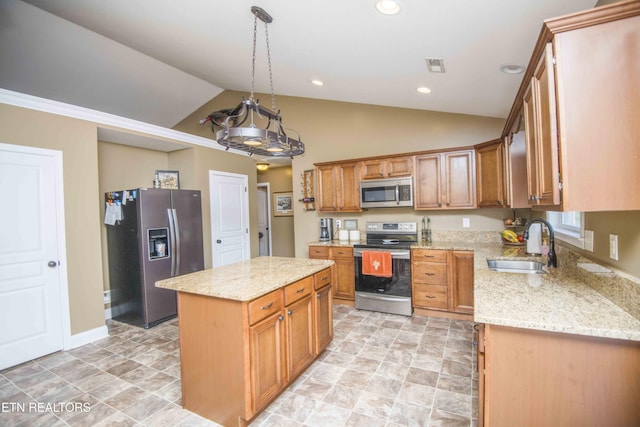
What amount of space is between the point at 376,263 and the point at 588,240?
2131 millimetres

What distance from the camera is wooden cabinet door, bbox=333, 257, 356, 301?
3.93 meters

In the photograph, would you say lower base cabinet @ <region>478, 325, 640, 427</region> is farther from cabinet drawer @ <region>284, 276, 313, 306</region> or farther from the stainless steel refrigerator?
the stainless steel refrigerator

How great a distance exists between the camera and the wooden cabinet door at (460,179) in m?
3.48

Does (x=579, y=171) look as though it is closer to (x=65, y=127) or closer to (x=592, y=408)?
(x=592, y=408)

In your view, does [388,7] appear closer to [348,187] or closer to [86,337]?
[348,187]

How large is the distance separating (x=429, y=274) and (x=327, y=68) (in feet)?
8.60

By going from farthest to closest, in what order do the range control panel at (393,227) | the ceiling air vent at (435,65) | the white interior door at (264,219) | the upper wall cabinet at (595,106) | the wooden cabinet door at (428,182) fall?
1. the white interior door at (264,219)
2. the range control panel at (393,227)
3. the wooden cabinet door at (428,182)
4. the ceiling air vent at (435,65)
5. the upper wall cabinet at (595,106)

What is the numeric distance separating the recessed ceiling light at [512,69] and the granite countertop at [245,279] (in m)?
2.09

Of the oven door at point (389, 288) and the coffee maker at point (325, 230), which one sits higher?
the coffee maker at point (325, 230)

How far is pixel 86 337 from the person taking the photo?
311 cm

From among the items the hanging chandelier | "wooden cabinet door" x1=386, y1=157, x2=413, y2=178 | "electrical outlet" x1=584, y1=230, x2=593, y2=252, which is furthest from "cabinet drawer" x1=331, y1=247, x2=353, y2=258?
"electrical outlet" x1=584, y1=230, x2=593, y2=252

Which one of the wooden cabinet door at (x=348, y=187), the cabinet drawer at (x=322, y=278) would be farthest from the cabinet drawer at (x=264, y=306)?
the wooden cabinet door at (x=348, y=187)

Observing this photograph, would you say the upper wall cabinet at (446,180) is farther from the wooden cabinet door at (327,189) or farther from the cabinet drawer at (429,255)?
the wooden cabinet door at (327,189)

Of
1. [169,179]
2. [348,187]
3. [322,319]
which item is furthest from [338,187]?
[169,179]
